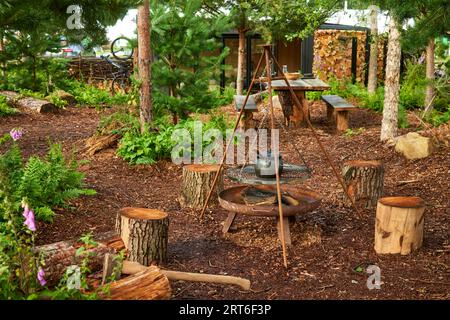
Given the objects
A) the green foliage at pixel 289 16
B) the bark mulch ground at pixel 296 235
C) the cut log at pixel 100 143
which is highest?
the green foliage at pixel 289 16

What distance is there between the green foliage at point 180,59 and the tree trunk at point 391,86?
300 cm

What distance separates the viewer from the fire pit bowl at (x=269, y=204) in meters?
5.12

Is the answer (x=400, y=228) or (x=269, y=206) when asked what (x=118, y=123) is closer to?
(x=269, y=206)

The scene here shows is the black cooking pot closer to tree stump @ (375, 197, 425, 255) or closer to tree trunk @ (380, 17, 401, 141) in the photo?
tree stump @ (375, 197, 425, 255)

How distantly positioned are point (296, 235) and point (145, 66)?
4166 mm

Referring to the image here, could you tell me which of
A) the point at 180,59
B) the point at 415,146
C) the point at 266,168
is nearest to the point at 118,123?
the point at 180,59

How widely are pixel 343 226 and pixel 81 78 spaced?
13758 millimetres

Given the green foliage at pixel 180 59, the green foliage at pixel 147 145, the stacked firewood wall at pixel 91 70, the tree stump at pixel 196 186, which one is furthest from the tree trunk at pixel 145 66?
the stacked firewood wall at pixel 91 70

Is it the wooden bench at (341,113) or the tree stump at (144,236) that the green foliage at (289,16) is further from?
the tree stump at (144,236)

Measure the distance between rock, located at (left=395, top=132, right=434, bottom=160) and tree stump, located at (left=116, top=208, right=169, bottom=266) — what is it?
4.78m

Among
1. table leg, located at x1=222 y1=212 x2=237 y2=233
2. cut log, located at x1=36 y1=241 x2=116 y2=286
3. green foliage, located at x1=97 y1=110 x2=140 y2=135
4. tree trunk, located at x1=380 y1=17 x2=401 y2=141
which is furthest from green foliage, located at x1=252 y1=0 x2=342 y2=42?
cut log, located at x1=36 y1=241 x2=116 y2=286

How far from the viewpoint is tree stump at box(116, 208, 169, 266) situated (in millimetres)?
4625

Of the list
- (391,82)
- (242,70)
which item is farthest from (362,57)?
(391,82)

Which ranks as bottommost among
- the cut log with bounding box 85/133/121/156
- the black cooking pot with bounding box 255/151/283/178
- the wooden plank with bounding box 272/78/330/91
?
the cut log with bounding box 85/133/121/156
